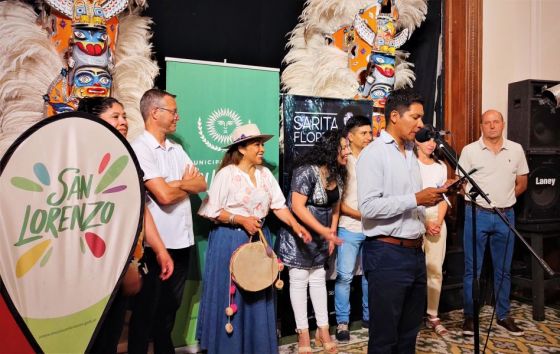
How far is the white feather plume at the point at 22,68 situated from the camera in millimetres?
2566

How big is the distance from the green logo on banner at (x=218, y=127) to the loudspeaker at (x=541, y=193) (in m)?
2.49

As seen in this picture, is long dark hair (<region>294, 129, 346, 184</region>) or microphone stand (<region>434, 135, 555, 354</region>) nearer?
microphone stand (<region>434, 135, 555, 354</region>)

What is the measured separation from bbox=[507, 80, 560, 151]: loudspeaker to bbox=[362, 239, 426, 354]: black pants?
2.35 meters

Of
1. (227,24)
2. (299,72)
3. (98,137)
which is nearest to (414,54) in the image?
(299,72)

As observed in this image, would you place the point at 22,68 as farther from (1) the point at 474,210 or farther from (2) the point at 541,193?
(2) the point at 541,193

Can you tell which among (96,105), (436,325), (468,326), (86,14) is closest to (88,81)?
(86,14)

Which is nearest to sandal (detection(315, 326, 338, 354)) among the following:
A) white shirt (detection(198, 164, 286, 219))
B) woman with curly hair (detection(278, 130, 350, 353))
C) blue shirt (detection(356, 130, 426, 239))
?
woman with curly hair (detection(278, 130, 350, 353))

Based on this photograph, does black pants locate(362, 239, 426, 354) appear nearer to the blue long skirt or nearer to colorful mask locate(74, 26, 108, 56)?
the blue long skirt

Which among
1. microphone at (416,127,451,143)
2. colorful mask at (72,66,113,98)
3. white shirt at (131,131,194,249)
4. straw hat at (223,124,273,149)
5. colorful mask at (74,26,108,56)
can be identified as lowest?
white shirt at (131,131,194,249)

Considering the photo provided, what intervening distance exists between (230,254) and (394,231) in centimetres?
103

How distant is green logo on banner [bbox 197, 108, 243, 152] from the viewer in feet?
9.67

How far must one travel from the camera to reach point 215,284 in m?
2.62

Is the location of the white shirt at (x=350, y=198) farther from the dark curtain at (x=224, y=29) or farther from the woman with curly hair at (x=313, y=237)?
the dark curtain at (x=224, y=29)

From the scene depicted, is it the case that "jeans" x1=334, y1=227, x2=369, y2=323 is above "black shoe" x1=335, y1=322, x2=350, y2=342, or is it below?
above
